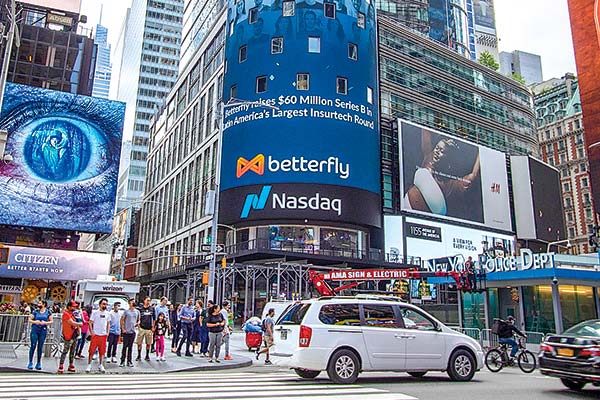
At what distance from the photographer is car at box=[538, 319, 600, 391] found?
34.0 feet

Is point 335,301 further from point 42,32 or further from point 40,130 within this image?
point 42,32

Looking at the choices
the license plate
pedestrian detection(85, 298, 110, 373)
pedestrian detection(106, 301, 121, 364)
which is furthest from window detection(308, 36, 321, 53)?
the license plate

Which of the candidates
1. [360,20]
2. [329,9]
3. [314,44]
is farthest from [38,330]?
[360,20]

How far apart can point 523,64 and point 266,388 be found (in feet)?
543

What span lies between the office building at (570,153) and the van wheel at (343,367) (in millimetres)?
94446

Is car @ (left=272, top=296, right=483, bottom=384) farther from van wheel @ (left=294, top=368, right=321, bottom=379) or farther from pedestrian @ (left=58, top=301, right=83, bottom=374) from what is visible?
pedestrian @ (left=58, top=301, right=83, bottom=374)

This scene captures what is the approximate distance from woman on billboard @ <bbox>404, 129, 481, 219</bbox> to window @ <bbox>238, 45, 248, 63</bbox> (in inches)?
810

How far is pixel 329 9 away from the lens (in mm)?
54469

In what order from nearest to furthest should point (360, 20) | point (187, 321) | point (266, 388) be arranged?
point (266, 388), point (187, 321), point (360, 20)

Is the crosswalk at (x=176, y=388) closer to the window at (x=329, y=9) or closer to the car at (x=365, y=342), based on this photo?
the car at (x=365, y=342)

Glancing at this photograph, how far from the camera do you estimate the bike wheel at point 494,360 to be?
1675 cm

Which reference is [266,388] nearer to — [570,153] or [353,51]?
[353,51]

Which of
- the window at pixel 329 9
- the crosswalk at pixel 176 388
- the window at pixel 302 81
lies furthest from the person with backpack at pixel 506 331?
the window at pixel 329 9

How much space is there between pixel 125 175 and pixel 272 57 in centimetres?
8742
